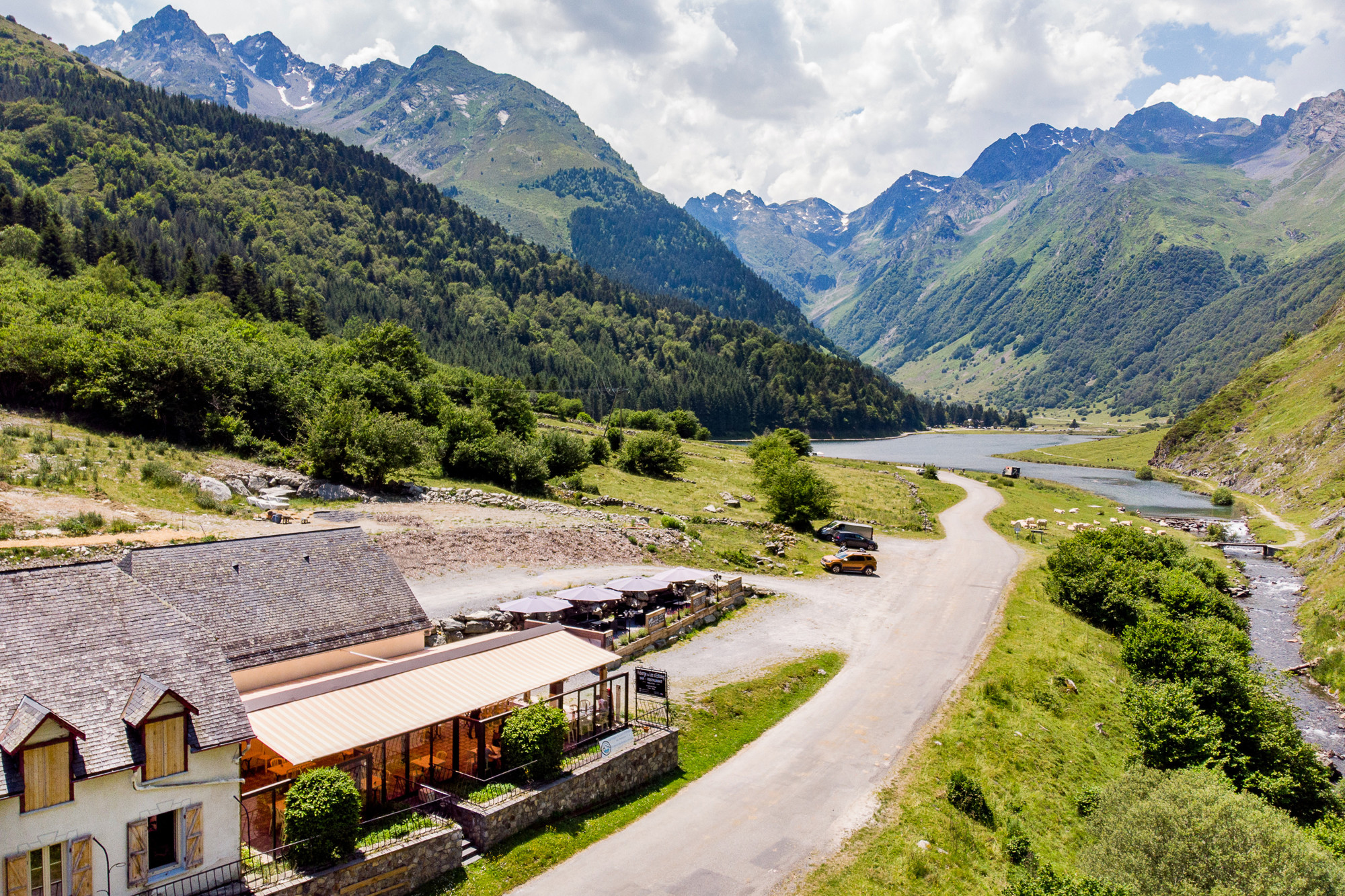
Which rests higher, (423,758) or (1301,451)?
(1301,451)

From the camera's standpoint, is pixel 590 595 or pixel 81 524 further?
pixel 590 595

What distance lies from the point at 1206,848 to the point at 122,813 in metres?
26.0

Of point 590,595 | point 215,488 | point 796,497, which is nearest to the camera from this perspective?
point 590,595

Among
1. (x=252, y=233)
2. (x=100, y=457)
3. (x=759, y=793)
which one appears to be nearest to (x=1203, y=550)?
(x=759, y=793)

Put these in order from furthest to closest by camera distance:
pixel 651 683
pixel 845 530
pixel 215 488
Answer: pixel 845 530 → pixel 215 488 → pixel 651 683

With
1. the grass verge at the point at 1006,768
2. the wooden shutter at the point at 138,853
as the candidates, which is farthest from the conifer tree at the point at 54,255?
the grass verge at the point at 1006,768

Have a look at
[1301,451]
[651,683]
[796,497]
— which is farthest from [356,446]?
[1301,451]

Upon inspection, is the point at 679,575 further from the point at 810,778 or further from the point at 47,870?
the point at 47,870

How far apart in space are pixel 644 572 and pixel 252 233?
183 m

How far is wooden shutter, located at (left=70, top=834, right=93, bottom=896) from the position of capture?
43.1 feet

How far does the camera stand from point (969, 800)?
24.0 m

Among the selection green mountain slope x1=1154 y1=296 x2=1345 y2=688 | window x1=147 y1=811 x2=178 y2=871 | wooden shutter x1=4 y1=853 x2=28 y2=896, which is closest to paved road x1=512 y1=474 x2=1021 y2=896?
window x1=147 y1=811 x2=178 y2=871

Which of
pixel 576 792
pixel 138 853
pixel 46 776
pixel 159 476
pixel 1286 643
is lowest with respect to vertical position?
pixel 1286 643

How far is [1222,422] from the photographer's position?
140625 millimetres
